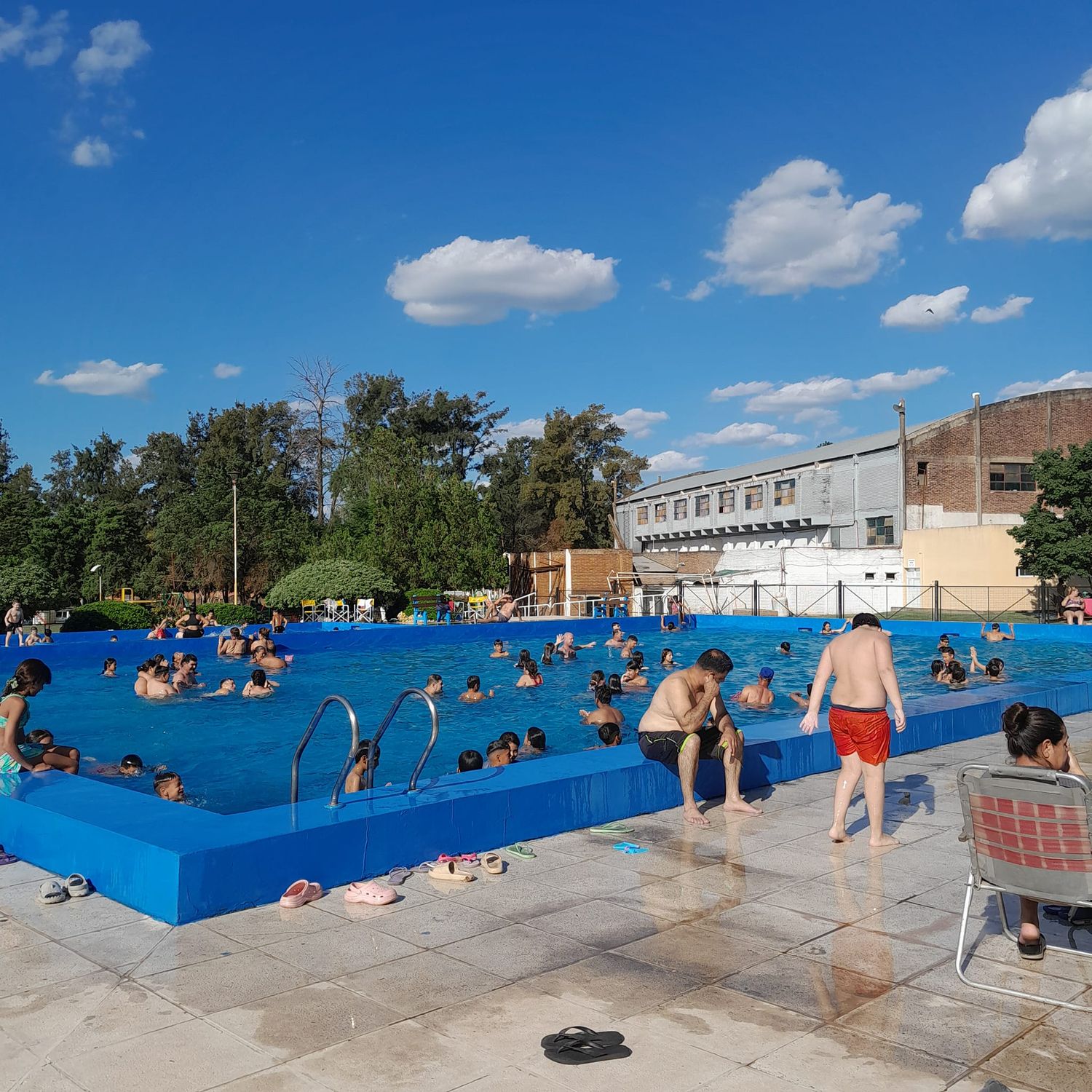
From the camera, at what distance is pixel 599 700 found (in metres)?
14.2

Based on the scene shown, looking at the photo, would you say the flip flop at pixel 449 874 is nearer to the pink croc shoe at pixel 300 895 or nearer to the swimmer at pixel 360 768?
the pink croc shoe at pixel 300 895

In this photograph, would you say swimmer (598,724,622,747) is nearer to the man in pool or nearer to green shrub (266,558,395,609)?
the man in pool

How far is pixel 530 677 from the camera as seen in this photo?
66.1ft

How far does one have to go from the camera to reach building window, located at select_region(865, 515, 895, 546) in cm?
4331

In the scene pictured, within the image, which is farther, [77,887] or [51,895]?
[77,887]

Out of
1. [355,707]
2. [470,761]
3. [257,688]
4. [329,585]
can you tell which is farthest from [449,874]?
[329,585]

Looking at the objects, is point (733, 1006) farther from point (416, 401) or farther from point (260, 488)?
point (416, 401)

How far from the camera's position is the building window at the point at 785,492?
4812 centimetres

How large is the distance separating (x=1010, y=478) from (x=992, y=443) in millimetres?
1898

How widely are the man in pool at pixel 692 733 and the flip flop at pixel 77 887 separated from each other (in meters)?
3.79

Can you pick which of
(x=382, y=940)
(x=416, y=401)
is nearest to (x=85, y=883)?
Result: (x=382, y=940)

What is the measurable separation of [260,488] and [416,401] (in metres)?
17.1

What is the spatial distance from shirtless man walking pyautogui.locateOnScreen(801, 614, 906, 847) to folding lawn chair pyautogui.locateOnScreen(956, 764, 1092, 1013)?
2.09 metres

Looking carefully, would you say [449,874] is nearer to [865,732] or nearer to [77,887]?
[77,887]
